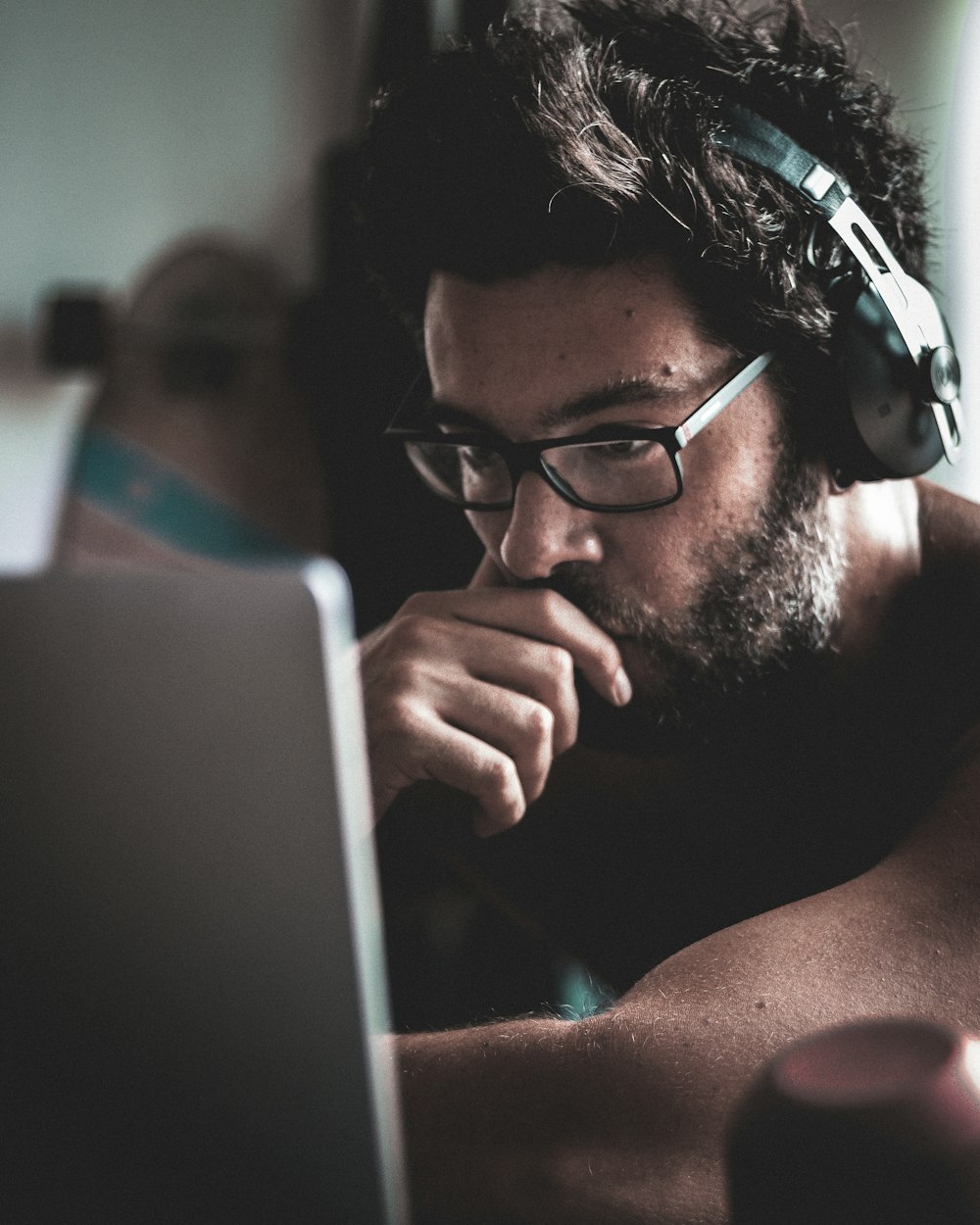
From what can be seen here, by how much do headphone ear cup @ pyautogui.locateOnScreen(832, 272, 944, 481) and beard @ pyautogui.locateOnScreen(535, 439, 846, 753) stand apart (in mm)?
120

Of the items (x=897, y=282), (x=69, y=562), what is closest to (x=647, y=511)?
(x=897, y=282)

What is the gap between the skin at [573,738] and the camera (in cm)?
69

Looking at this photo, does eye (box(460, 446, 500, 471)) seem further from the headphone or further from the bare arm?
the bare arm

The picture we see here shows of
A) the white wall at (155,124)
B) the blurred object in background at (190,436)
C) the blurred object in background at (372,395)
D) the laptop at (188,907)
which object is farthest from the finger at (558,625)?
the white wall at (155,124)

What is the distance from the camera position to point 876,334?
3.40 feet

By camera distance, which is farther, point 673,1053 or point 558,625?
point 558,625

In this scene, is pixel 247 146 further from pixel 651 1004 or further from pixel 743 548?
pixel 651 1004

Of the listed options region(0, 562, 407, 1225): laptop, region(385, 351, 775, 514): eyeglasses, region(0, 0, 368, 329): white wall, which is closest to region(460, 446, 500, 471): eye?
region(385, 351, 775, 514): eyeglasses

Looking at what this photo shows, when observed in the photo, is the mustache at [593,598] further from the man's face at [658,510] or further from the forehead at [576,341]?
the forehead at [576,341]

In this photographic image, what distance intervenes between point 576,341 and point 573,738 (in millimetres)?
373

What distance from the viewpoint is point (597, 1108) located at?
699 mm

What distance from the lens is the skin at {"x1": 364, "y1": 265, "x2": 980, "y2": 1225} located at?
27.3 inches

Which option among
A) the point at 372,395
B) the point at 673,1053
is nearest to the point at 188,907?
the point at 673,1053

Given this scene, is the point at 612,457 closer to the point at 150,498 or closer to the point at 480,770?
the point at 480,770
